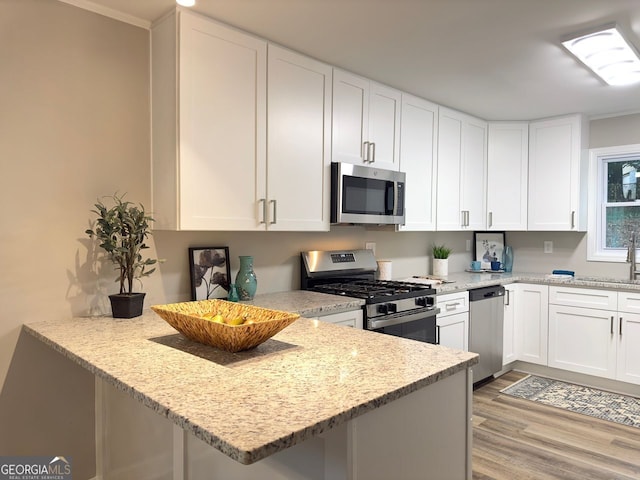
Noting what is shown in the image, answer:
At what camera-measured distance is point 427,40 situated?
250 cm

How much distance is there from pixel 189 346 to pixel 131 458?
0.63m

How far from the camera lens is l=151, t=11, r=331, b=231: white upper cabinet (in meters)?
2.20

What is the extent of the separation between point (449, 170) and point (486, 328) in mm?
1360

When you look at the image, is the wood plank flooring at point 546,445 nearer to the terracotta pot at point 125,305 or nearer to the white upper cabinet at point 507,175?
the white upper cabinet at point 507,175

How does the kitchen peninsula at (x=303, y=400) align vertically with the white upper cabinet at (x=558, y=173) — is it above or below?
below

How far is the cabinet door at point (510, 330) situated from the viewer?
3980 millimetres

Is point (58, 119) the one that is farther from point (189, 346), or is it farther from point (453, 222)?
point (453, 222)

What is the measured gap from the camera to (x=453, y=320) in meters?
3.42

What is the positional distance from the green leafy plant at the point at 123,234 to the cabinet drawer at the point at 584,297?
10.9ft

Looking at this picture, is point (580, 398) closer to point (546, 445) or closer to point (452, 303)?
point (546, 445)

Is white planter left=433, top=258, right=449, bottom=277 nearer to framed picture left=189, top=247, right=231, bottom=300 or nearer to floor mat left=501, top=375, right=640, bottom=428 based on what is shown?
floor mat left=501, top=375, right=640, bottom=428

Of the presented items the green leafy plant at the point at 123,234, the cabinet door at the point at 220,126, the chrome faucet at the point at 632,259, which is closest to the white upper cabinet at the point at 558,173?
the chrome faucet at the point at 632,259

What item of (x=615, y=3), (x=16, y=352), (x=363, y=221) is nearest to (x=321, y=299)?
(x=363, y=221)

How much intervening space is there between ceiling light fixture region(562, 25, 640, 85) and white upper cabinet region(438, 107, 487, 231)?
1165mm
